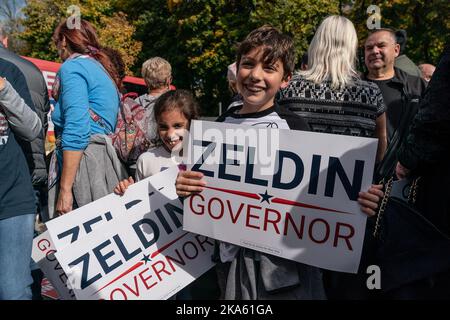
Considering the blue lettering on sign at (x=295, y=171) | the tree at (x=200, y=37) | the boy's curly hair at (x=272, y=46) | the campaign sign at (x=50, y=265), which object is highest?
the tree at (x=200, y=37)

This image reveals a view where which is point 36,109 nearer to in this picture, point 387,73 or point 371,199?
point 371,199

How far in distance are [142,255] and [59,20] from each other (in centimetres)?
2889

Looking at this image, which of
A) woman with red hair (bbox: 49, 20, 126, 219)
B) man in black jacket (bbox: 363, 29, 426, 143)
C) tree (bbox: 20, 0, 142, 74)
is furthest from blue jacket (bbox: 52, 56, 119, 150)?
tree (bbox: 20, 0, 142, 74)

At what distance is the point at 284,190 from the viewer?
1740 mm

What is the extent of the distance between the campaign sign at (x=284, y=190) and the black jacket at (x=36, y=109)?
44.9 inches

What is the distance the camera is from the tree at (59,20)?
25391 mm

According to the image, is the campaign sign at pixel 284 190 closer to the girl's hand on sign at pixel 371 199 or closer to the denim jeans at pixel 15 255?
the girl's hand on sign at pixel 371 199

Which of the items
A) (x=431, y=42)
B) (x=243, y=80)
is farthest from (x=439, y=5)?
(x=243, y=80)

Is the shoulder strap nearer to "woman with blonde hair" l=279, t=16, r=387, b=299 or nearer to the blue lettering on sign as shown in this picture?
the blue lettering on sign

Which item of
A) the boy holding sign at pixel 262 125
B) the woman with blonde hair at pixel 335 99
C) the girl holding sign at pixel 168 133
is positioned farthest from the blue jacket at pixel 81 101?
the woman with blonde hair at pixel 335 99

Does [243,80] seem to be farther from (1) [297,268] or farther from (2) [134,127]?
(2) [134,127]

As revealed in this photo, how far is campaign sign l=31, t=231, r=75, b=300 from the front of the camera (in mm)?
2275

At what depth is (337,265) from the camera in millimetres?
1664

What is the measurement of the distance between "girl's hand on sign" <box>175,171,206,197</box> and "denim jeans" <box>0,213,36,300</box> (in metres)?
0.95
